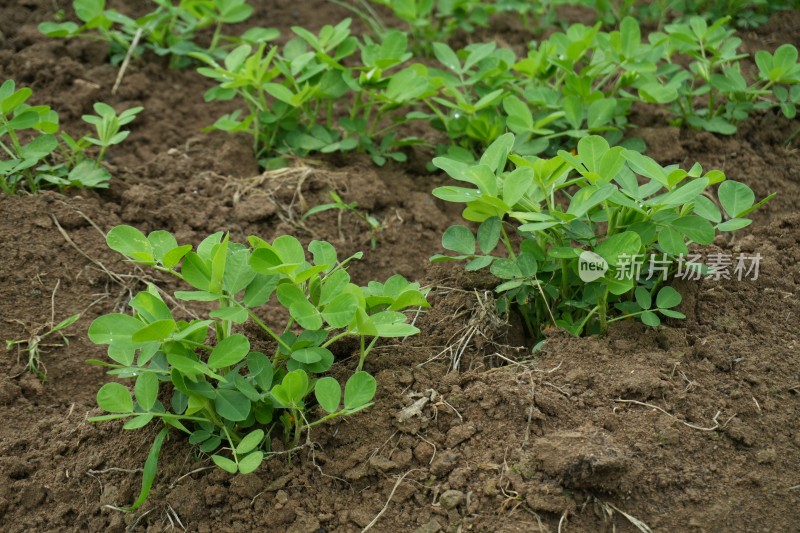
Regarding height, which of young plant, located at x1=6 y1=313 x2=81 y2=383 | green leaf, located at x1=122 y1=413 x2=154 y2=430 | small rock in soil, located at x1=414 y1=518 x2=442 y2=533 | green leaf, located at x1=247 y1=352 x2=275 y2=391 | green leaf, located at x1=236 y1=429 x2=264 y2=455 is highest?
green leaf, located at x1=247 y1=352 x2=275 y2=391

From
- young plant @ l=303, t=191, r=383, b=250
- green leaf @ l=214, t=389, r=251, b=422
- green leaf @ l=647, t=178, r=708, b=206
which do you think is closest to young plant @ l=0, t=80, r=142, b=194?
young plant @ l=303, t=191, r=383, b=250

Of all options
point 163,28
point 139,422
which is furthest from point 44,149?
point 139,422

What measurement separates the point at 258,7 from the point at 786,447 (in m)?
2.95

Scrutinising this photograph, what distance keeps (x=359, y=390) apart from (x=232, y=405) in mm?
279

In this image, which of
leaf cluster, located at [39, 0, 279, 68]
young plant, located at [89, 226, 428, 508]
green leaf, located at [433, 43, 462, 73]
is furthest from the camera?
leaf cluster, located at [39, 0, 279, 68]

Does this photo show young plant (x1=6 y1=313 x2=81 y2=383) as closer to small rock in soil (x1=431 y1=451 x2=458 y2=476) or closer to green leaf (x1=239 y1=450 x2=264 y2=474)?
green leaf (x1=239 y1=450 x2=264 y2=474)

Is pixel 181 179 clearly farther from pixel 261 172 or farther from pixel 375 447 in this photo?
pixel 375 447

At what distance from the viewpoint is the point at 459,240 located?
7.38 feet

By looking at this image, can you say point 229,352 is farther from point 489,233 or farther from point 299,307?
point 489,233

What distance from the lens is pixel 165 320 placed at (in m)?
1.78

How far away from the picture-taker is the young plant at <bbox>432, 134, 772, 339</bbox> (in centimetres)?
204

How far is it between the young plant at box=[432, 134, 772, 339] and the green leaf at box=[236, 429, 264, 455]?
2.10 ft

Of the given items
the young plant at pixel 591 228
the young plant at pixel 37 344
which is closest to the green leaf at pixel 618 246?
the young plant at pixel 591 228

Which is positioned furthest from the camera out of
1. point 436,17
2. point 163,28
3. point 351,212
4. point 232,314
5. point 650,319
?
Answer: point 436,17
